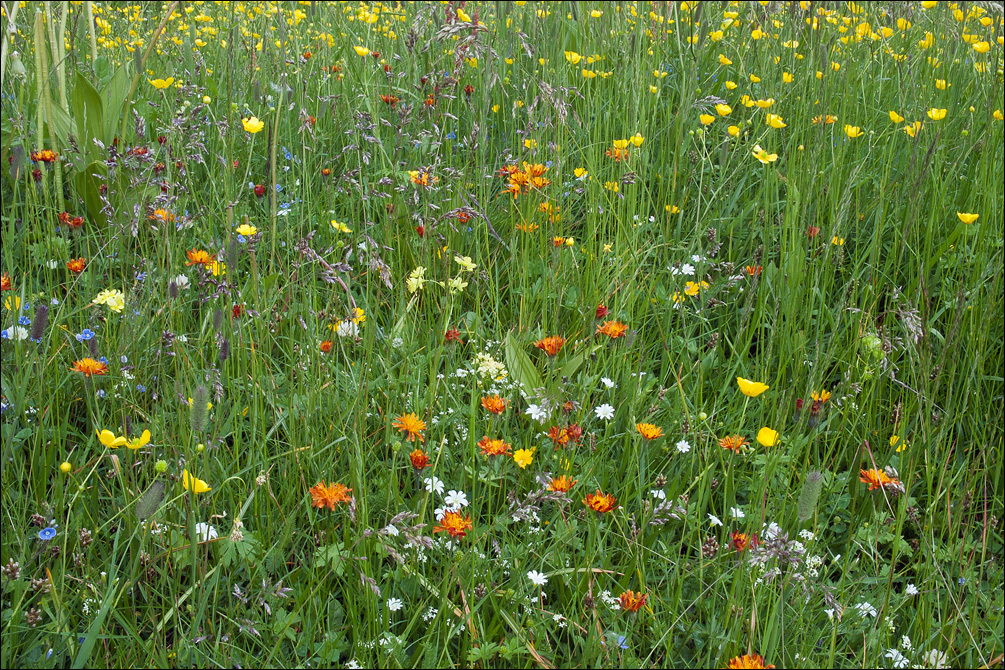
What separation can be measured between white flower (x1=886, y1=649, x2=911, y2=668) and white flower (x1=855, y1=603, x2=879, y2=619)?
63 millimetres

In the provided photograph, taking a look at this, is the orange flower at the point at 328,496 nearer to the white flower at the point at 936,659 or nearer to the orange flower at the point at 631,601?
the orange flower at the point at 631,601

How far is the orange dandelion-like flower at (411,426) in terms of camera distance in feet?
4.13

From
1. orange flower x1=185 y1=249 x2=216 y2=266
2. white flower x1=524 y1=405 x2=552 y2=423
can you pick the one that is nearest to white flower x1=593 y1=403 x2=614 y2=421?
white flower x1=524 y1=405 x2=552 y2=423

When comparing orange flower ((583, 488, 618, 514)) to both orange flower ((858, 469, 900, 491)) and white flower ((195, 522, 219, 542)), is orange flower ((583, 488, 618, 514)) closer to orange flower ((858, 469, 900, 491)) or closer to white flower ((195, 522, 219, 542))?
orange flower ((858, 469, 900, 491))

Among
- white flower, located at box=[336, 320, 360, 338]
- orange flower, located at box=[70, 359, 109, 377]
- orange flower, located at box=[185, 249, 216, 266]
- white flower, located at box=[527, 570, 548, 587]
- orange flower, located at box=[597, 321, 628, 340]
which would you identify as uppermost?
orange flower, located at box=[185, 249, 216, 266]

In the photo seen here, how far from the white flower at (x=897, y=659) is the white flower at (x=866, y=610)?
2.5 inches

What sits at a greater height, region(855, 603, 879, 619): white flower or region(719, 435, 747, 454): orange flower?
region(719, 435, 747, 454): orange flower

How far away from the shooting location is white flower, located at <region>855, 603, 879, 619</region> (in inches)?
45.0

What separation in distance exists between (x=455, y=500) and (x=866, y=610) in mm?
685

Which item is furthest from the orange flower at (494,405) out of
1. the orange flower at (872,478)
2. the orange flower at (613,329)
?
the orange flower at (872,478)

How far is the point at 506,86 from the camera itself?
273cm

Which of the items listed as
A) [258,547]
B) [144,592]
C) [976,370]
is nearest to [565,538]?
[258,547]

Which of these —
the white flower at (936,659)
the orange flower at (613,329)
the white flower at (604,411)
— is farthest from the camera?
the orange flower at (613,329)

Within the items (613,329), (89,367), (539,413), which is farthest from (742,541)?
(89,367)
